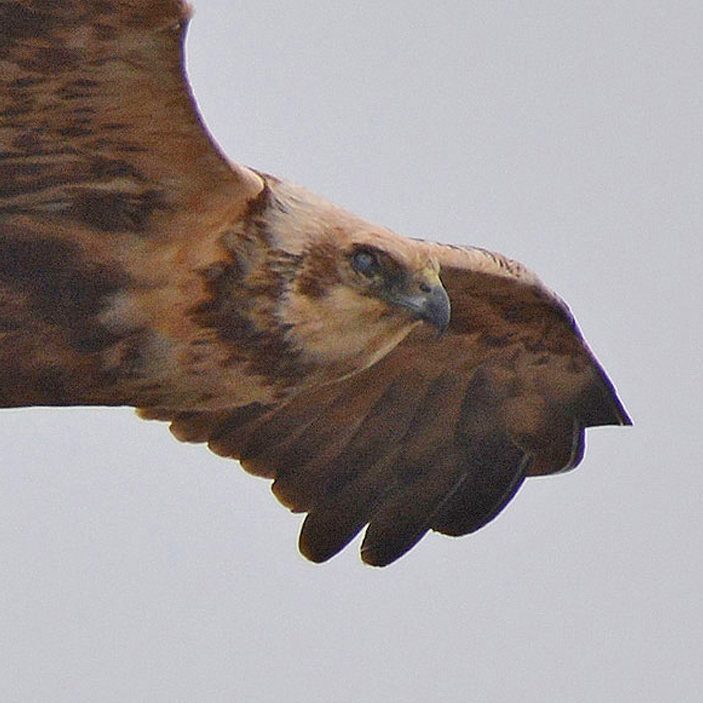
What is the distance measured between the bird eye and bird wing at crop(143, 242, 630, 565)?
1948 millimetres

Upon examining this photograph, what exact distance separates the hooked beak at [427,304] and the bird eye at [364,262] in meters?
0.19

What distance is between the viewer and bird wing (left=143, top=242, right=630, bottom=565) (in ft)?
42.3

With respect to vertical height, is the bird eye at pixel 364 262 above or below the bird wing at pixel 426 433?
above

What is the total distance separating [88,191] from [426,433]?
130 inches

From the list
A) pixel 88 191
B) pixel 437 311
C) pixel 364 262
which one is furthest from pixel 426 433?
pixel 88 191

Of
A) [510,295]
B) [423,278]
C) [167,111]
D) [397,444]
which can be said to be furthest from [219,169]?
[397,444]

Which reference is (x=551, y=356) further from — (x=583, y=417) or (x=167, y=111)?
(x=167, y=111)

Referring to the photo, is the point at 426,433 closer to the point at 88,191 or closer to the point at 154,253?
the point at 154,253

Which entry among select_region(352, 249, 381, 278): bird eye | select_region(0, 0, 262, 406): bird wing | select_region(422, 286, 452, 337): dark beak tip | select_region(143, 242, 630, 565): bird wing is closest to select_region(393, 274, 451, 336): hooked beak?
select_region(422, 286, 452, 337): dark beak tip

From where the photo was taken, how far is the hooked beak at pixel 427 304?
35.8 feet

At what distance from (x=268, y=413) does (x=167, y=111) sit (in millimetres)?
3010

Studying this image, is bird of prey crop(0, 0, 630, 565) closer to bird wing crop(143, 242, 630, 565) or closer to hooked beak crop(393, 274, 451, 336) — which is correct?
hooked beak crop(393, 274, 451, 336)

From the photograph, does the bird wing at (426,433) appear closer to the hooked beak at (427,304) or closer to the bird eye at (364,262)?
the hooked beak at (427,304)

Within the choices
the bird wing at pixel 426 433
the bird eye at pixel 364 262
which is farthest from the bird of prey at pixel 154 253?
the bird wing at pixel 426 433
